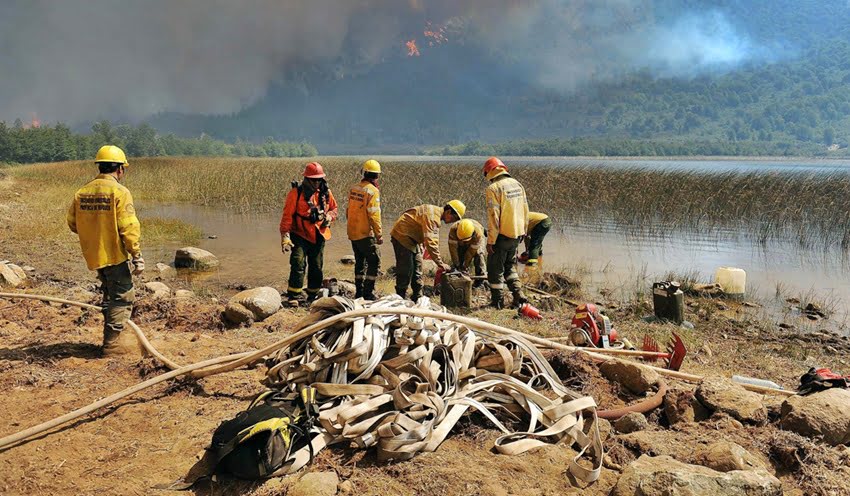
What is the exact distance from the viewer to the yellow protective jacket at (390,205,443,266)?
7215 millimetres

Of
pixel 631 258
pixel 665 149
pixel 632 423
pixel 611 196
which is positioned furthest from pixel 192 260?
pixel 665 149

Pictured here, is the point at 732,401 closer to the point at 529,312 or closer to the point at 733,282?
the point at 529,312

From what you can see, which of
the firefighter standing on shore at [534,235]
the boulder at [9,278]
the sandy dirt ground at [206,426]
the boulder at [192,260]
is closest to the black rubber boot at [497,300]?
the sandy dirt ground at [206,426]

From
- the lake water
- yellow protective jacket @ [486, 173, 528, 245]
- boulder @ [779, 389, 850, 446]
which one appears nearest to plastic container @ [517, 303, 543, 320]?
yellow protective jacket @ [486, 173, 528, 245]

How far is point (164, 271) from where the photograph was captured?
991cm

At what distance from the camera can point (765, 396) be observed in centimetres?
432

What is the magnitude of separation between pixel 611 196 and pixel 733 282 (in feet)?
36.3

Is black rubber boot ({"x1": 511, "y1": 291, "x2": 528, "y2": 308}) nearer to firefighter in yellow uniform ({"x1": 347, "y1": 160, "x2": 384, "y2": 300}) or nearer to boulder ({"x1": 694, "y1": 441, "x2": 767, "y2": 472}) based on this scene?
firefighter in yellow uniform ({"x1": 347, "y1": 160, "x2": 384, "y2": 300})

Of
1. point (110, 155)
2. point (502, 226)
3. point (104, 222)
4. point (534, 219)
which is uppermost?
point (110, 155)

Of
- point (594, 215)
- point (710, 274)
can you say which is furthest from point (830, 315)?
point (594, 215)

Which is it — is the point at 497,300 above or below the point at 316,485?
below

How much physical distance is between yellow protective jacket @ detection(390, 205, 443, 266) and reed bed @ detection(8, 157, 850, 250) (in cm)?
915

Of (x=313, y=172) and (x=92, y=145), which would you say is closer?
(x=313, y=172)

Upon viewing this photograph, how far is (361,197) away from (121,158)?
10.6ft
